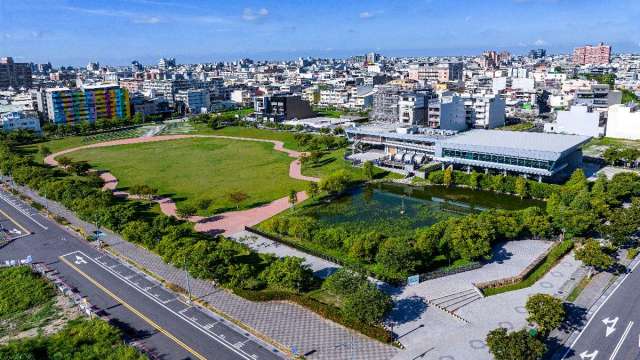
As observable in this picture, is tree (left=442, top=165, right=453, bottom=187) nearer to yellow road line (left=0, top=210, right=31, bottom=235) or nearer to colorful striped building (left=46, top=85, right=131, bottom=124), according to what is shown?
yellow road line (left=0, top=210, right=31, bottom=235)

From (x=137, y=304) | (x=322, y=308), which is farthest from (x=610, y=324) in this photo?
(x=137, y=304)

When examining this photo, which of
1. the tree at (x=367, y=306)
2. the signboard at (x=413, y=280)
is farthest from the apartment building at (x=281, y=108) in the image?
the tree at (x=367, y=306)

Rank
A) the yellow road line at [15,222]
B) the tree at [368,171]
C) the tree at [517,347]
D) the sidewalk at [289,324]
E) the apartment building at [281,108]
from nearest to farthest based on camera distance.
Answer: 1. the tree at [517,347]
2. the sidewalk at [289,324]
3. the yellow road line at [15,222]
4. the tree at [368,171]
5. the apartment building at [281,108]

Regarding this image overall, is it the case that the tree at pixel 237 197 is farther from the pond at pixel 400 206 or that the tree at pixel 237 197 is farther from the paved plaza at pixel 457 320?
the paved plaza at pixel 457 320

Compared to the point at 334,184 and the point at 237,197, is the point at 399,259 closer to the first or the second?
the point at 334,184

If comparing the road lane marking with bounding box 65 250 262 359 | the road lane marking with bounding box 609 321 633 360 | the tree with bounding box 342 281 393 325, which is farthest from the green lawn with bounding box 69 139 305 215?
the road lane marking with bounding box 609 321 633 360

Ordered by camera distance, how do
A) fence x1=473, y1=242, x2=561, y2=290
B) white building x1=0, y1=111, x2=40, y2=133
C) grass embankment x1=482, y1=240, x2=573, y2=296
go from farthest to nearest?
1. white building x1=0, y1=111, x2=40, y2=133
2. fence x1=473, y1=242, x2=561, y2=290
3. grass embankment x1=482, y1=240, x2=573, y2=296

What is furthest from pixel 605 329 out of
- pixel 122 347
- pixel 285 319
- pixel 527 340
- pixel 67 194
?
pixel 67 194

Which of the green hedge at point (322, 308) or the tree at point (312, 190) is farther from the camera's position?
the tree at point (312, 190)
